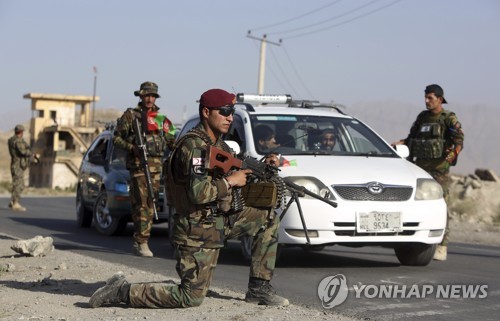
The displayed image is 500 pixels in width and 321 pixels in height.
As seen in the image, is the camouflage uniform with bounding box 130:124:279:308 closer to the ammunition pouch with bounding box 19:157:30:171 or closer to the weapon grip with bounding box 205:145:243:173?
the weapon grip with bounding box 205:145:243:173

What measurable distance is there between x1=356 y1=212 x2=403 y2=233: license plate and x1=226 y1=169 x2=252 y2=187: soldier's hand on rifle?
2.83m

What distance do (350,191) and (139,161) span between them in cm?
294

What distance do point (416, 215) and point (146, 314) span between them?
390cm

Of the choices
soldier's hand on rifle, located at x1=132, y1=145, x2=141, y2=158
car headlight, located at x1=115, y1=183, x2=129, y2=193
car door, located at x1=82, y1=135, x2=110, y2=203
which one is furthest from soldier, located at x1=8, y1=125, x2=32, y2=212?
soldier's hand on rifle, located at x1=132, y1=145, x2=141, y2=158

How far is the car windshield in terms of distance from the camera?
10.8 m

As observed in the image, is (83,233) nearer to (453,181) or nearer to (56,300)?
(56,300)

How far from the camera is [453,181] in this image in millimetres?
35406

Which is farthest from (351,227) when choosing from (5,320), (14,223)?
(14,223)

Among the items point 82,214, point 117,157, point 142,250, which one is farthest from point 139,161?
point 82,214

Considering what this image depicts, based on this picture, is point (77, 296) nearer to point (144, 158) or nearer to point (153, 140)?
point (144, 158)

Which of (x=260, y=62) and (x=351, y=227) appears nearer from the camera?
(x=351, y=227)

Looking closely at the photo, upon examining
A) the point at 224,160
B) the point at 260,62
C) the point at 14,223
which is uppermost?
the point at 260,62

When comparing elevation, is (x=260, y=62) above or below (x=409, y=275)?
above

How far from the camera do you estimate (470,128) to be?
17112cm
